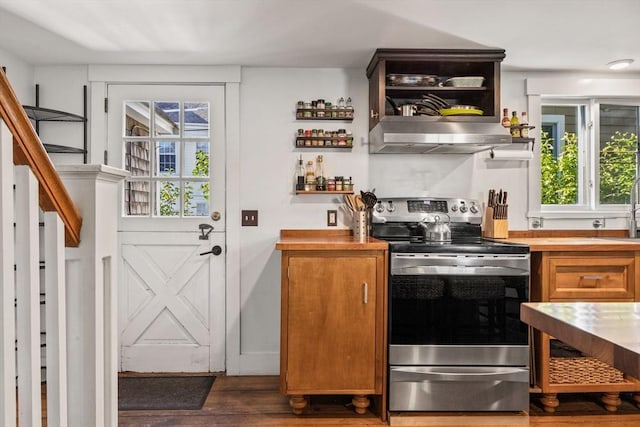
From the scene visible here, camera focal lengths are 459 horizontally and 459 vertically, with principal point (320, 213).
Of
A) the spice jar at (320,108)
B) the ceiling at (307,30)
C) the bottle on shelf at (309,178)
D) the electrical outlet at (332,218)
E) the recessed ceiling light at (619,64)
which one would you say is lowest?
the electrical outlet at (332,218)

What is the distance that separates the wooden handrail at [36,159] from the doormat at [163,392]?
1.80m

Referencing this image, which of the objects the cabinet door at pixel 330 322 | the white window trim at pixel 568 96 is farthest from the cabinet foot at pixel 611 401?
the cabinet door at pixel 330 322

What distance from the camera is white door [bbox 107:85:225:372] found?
3.15 metres

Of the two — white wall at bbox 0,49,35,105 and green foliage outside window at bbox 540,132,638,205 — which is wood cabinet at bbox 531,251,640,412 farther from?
white wall at bbox 0,49,35,105

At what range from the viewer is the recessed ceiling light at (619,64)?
295 centimetres

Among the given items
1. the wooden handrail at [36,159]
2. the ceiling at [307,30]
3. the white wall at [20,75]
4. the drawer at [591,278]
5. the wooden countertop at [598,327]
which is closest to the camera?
the wooden countertop at [598,327]

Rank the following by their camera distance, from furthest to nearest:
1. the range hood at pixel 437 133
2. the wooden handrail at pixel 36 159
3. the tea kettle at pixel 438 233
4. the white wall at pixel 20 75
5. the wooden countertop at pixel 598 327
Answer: the white wall at pixel 20 75
the tea kettle at pixel 438 233
the range hood at pixel 437 133
the wooden handrail at pixel 36 159
the wooden countertop at pixel 598 327

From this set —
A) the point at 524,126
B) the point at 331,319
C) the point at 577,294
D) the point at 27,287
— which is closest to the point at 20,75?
the point at 331,319

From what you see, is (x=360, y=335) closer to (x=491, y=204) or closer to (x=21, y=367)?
(x=491, y=204)

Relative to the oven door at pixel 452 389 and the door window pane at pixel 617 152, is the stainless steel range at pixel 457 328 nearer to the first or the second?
the oven door at pixel 452 389

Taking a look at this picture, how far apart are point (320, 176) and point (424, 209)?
74 centimetres

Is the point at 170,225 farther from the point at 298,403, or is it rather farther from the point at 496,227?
the point at 496,227

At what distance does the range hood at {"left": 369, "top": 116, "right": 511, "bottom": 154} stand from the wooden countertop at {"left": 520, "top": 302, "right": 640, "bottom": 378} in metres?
1.67

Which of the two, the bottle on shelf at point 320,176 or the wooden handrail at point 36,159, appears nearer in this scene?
the wooden handrail at point 36,159
